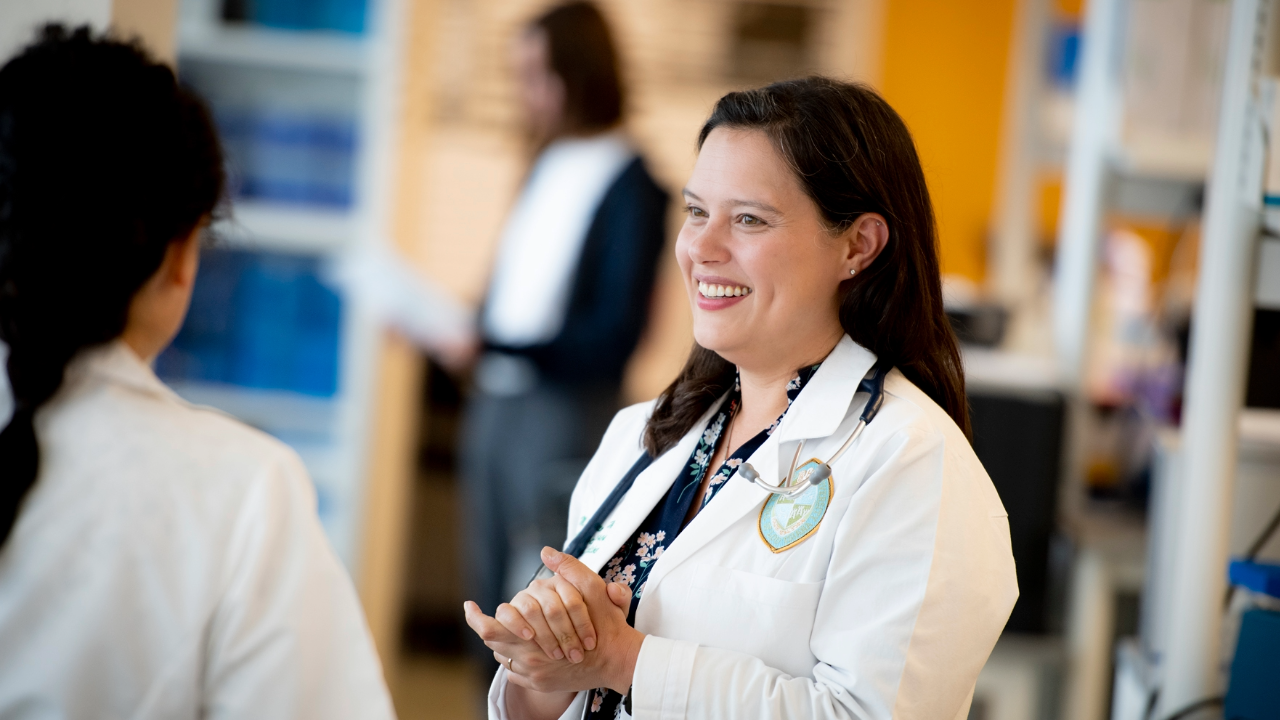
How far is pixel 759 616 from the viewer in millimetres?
1122

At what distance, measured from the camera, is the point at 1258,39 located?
1520 millimetres

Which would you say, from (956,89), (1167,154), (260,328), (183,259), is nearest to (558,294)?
(260,328)

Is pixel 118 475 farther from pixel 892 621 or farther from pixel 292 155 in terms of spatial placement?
pixel 292 155

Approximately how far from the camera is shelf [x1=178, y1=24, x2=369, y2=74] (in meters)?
3.15

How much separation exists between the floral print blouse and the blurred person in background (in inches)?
13.3

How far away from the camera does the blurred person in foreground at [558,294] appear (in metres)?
2.73

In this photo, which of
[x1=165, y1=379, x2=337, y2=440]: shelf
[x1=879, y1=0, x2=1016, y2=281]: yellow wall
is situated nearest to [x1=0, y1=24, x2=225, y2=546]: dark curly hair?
[x1=165, y1=379, x2=337, y2=440]: shelf

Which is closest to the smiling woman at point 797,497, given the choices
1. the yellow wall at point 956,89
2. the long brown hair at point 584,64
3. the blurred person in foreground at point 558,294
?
the blurred person in foreground at point 558,294

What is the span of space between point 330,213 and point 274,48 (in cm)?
51

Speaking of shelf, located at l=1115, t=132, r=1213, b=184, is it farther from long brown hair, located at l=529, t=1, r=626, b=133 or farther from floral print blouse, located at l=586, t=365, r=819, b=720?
floral print blouse, located at l=586, t=365, r=819, b=720

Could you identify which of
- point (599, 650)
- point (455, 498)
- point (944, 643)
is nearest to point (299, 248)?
point (455, 498)

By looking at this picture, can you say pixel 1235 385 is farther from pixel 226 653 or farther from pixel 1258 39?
pixel 226 653

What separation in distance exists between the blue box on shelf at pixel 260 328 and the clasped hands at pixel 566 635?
2.27 meters

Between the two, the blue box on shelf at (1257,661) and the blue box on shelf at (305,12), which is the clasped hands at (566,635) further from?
the blue box on shelf at (305,12)
